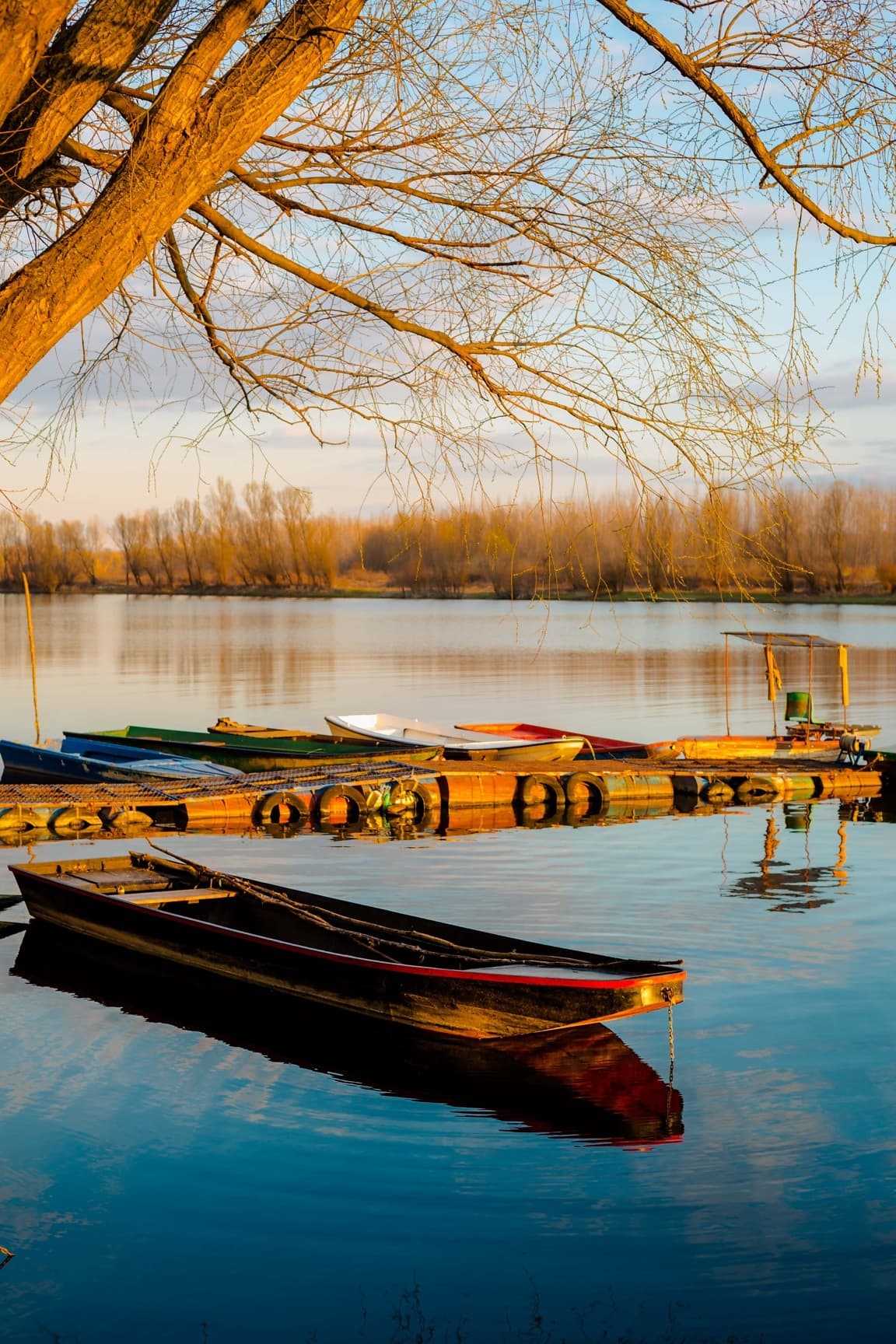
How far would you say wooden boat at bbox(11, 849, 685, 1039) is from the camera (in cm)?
917

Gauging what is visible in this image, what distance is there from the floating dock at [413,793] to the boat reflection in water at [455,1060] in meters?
9.72

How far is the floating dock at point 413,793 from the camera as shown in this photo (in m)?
21.2

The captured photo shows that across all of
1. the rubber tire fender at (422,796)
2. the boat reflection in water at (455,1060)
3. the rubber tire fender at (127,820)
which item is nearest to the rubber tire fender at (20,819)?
the rubber tire fender at (127,820)

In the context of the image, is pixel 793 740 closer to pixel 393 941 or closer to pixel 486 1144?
pixel 393 941

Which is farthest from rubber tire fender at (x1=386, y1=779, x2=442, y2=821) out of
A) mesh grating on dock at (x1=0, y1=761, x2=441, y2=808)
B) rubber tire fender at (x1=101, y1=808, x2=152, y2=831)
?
rubber tire fender at (x1=101, y1=808, x2=152, y2=831)

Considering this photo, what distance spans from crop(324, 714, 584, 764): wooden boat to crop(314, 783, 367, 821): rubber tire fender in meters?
3.67

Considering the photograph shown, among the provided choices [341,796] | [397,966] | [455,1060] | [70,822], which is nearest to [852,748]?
[341,796]

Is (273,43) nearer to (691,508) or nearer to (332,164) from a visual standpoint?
(332,164)

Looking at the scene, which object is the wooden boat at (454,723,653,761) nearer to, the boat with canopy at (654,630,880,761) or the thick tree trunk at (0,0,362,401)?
the boat with canopy at (654,630,880,761)

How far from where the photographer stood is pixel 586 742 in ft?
88.7

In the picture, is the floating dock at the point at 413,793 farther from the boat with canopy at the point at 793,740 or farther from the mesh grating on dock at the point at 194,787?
the boat with canopy at the point at 793,740

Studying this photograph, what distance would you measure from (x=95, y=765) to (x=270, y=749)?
11.8ft

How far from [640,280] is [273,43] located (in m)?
1.65

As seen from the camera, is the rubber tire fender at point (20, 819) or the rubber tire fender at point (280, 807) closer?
the rubber tire fender at point (20, 819)
